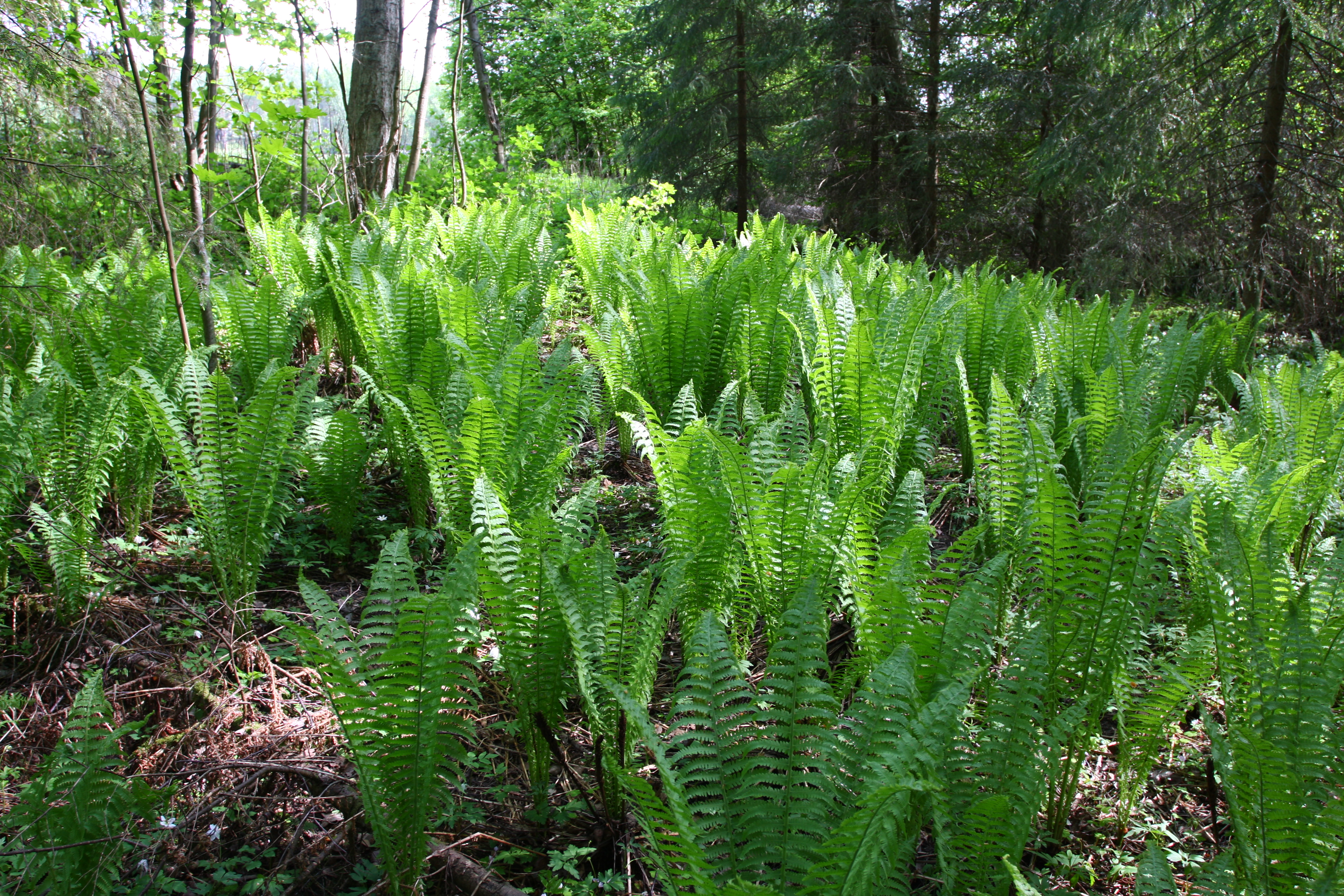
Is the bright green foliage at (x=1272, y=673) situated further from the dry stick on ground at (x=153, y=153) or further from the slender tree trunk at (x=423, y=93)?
the slender tree trunk at (x=423, y=93)

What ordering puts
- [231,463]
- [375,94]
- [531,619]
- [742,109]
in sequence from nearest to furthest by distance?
[531,619] < [231,463] < [375,94] < [742,109]

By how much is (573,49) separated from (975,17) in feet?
52.1

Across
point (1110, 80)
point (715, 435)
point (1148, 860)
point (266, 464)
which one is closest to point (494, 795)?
point (715, 435)

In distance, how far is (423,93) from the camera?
596 centimetres

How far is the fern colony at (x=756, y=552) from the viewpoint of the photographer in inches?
42.4

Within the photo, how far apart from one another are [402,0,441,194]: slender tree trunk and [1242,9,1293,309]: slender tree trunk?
6.18 m

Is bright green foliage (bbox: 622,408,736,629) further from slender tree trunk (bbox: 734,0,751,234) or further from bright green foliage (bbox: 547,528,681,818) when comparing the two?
slender tree trunk (bbox: 734,0,751,234)

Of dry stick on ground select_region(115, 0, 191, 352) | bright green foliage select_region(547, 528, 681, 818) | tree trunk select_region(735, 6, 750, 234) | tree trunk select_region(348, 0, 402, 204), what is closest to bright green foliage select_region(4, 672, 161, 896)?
bright green foliage select_region(547, 528, 681, 818)

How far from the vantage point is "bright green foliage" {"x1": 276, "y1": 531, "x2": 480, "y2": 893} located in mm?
1131

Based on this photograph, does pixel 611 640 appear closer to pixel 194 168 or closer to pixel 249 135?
pixel 194 168

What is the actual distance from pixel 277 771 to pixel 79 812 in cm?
30

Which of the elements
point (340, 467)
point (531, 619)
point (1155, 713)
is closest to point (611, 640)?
point (531, 619)

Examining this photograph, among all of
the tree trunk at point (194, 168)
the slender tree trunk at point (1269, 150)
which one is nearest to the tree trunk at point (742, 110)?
the slender tree trunk at point (1269, 150)

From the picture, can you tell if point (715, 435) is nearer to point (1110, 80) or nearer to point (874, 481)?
point (874, 481)
